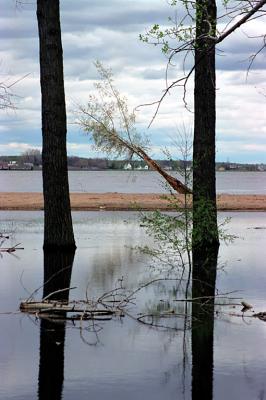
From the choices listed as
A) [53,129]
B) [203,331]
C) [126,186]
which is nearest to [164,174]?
[53,129]

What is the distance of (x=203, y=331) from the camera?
929 centimetres

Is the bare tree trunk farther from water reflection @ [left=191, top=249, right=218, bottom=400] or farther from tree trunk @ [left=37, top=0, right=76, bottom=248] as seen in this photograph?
tree trunk @ [left=37, top=0, right=76, bottom=248]

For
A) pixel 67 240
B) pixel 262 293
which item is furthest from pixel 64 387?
pixel 67 240

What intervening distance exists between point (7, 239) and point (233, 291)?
29.7ft

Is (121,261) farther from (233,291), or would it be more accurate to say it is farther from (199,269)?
(233,291)

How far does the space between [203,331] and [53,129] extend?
8658 millimetres

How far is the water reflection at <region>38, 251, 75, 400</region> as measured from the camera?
703 cm

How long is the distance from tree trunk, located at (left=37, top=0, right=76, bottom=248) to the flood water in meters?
2.83

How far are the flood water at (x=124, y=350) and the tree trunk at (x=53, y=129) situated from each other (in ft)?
9.30

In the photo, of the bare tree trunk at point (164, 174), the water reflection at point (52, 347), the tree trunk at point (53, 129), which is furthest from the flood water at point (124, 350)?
the tree trunk at point (53, 129)

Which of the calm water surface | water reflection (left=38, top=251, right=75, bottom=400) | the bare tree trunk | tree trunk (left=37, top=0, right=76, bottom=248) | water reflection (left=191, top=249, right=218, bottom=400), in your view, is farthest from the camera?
the calm water surface

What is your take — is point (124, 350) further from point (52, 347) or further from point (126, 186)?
point (126, 186)

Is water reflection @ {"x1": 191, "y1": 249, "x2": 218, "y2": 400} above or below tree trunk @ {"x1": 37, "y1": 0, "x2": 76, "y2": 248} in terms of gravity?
below

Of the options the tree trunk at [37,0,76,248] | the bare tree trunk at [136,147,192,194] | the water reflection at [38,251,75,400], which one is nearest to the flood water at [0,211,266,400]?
the water reflection at [38,251,75,400]
